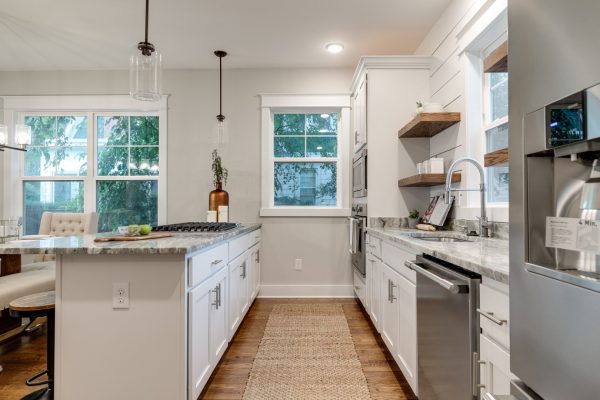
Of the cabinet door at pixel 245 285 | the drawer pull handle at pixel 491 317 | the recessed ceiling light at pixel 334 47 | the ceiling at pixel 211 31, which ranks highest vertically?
the ceiling at pixel 211 31

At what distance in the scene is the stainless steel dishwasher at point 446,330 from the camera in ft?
3.75

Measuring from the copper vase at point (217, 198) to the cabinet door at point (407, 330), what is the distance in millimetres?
2367

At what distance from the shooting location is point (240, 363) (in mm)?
2359

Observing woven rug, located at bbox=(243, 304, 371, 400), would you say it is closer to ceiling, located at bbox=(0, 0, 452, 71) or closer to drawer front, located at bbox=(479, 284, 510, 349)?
drawer front, located at bbox=(479, 284, 510, 349)

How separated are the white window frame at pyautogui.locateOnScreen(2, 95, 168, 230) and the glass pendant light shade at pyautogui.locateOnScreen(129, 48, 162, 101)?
2.08 meters

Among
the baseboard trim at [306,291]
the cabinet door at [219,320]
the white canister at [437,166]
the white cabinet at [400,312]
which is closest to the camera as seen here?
the white cabinet at [400,312]

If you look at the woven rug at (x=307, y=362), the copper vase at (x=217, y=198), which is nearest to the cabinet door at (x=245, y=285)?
the woven rug at (x=307, y=362)

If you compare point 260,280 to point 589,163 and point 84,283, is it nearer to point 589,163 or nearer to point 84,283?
point 84,283

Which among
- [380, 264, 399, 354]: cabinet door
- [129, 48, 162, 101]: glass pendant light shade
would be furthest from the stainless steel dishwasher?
[129, 48, 162, 101]: glass pendant light shade

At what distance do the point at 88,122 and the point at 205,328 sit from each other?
11.8 ft

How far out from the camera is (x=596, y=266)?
1.85 ft

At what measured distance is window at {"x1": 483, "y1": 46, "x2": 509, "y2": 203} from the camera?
223cm

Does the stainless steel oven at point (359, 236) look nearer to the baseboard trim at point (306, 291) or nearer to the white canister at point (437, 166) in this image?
the baseboard trim at point (306, 291)

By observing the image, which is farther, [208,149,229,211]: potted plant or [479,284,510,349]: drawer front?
[208,149,229,211]: potted plant
